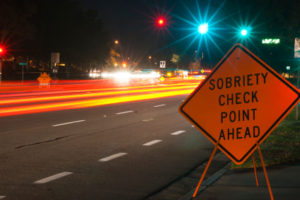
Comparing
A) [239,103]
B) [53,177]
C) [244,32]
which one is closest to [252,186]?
[239,103]

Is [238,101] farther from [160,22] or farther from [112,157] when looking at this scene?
[160,22]

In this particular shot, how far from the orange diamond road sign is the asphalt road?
60.8 inches

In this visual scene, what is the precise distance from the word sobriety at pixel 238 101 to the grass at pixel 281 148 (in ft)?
7.91

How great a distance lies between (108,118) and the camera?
17641mm

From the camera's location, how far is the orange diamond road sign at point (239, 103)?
598 centimetres

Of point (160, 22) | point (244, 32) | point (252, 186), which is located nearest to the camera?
point (252, 186)

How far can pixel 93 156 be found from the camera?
9.87 meters

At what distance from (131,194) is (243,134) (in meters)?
1.87

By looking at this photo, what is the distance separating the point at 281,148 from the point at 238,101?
4.59 metres

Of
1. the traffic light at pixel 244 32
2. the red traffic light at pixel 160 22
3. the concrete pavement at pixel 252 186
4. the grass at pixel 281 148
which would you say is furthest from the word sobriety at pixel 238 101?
the red traffic light at pixel 160 22

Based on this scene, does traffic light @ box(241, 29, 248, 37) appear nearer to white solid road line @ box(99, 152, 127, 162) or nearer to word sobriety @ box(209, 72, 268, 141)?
white solid road line @ box(99, 152, 127, 162)

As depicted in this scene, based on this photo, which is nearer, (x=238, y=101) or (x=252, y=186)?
(x=238, y=101)

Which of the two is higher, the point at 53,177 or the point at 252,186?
the point at 252,186

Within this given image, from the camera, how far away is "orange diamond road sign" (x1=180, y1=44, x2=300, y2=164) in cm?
598
